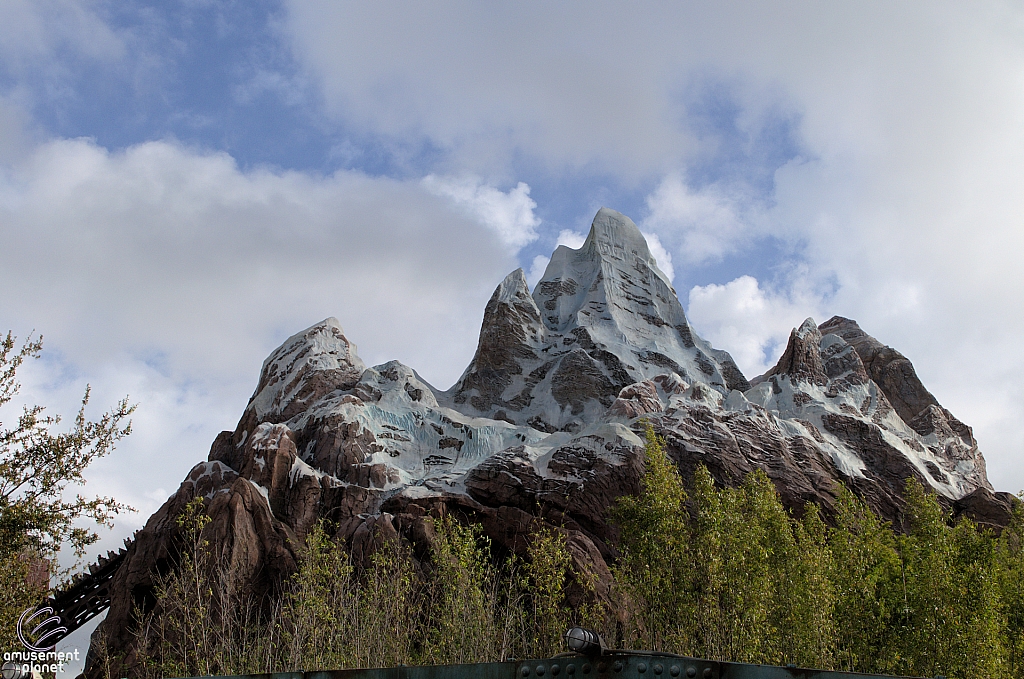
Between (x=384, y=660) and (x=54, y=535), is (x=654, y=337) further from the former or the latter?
(x=54, y=535)

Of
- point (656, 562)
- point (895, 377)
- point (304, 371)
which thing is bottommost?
point (656, 562)

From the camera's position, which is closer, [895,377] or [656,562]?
[656,562]

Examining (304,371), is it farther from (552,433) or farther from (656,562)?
(656,562)

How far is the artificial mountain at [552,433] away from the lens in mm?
25844

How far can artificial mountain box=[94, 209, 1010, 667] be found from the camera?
25844 mm

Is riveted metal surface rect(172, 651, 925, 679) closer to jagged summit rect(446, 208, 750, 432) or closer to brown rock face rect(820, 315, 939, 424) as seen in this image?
jagged summit rect(446, 208, 750, 432)

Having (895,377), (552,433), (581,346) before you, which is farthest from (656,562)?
(895,377)

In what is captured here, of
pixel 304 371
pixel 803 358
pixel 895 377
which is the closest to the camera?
pixel 304 371

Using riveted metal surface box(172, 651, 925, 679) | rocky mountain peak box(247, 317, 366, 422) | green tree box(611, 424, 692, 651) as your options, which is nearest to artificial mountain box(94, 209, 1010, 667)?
rocky mountain peak box(247, 317, 366, 422)

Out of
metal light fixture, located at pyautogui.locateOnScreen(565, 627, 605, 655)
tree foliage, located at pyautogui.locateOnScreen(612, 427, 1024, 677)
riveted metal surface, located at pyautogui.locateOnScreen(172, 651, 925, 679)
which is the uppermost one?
tree foliage, located at pyautogui.locateOnScreen(612, 427, 1024, 677)

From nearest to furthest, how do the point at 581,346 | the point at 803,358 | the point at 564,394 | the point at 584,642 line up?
the point at 584,642 < the point at 803,358 < the point at 564,394 < the point at 581,346

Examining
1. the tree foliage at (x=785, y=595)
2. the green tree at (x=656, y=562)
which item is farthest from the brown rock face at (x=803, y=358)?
the green tree at (x=656, y=562)

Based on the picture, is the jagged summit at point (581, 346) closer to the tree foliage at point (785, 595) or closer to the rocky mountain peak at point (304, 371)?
the rocky mountain peak at point (304, 371)

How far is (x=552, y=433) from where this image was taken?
34.9 metres
